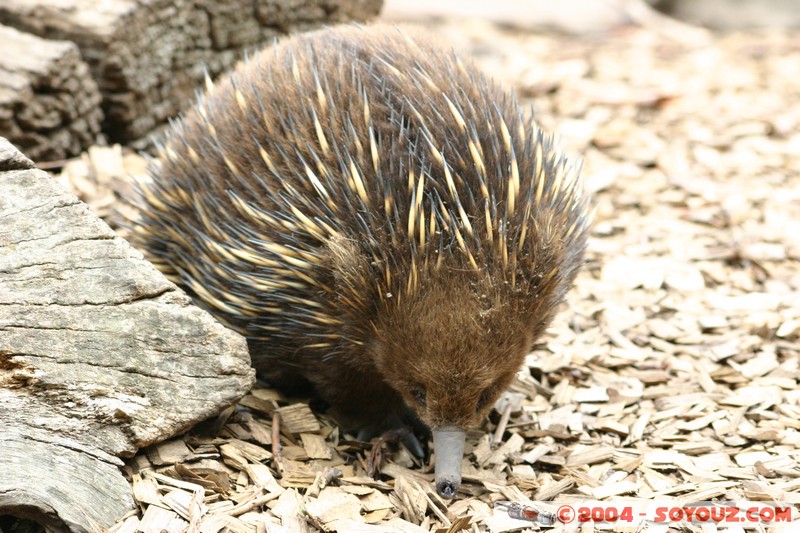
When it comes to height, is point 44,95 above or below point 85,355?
above

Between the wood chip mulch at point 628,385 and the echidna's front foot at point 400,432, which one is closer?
the wood chip mulch at point 628,385

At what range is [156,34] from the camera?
5723 mm

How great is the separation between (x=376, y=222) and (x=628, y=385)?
190cm

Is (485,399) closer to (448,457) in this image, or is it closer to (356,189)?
(448,457)

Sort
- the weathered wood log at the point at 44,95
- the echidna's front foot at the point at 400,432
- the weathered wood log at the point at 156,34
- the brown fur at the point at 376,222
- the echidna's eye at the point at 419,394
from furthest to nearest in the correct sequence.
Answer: the weathered wood log at the point at 156,34
the weathered wood log at the point at 44,95
the echidna's front foot at the point at 400,432
the echidna's eye at the point at 419,394
the brown fur at the point at 376,222

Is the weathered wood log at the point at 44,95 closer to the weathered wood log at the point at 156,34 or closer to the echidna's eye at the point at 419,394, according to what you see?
the weathered wood log at the point at 156,34

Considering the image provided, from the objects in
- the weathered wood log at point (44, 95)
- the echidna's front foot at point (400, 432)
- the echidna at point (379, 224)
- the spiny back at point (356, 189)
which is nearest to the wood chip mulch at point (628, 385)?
the echidna's front foot at point (400, 432)

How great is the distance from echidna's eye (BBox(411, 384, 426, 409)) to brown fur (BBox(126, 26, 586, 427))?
0.07 ft

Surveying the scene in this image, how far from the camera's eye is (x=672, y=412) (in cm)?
438

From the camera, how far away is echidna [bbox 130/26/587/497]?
3.37 metres

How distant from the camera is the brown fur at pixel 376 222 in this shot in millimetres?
3367

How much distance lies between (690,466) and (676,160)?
3.49 m

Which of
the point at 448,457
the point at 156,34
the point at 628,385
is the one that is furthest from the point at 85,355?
the point at 156,34

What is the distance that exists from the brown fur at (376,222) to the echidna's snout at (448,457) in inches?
2.5
